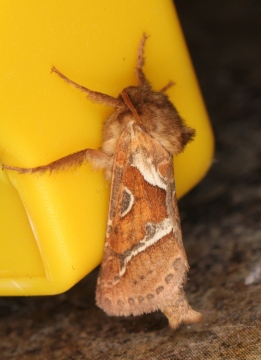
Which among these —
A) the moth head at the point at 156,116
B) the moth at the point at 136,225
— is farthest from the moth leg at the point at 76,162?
the moth head at the point at 156,116

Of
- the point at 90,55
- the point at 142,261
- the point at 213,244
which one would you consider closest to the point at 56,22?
the point at 90,55

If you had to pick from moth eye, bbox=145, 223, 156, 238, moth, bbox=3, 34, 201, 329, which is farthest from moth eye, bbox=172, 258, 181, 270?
moth eye, bbox=145, 223, 156, 238

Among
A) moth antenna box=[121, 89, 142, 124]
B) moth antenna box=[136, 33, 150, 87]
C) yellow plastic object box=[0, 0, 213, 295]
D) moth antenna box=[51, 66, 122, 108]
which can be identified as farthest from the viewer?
moth antenna box=[136, 33, 150, 87]

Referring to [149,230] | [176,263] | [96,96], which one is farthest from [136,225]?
[96,96]

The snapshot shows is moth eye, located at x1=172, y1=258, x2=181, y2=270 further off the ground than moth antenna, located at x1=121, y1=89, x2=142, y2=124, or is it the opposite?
moth antenna, located at x1=121, y1=89, x2=142, y2=124

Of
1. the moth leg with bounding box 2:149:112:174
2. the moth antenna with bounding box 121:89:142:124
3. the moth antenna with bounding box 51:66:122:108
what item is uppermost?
the moth antenna with bounding box 51:66:122:108

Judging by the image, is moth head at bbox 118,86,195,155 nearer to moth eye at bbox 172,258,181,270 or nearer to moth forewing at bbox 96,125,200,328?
moth forewing at bbox 96,125,200,328

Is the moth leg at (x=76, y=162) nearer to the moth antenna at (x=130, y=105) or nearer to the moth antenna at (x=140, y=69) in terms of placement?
the moth antenna at (x=130, y=105)
